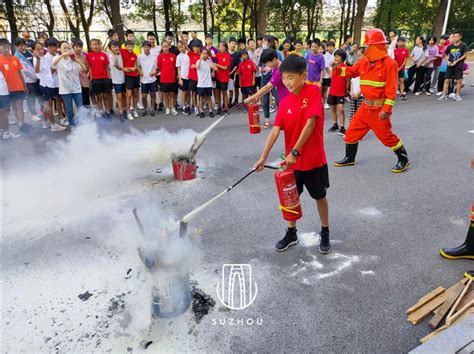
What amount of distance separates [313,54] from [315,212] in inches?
238

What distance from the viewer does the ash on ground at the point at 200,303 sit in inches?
115

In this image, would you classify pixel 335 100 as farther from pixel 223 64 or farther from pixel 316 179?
pixel 316 179

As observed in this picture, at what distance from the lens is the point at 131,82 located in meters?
9.78

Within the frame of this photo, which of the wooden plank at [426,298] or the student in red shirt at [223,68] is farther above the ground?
the student in red shirt at [223,68]

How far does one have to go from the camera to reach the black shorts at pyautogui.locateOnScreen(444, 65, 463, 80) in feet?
37.4

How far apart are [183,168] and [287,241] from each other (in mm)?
2358

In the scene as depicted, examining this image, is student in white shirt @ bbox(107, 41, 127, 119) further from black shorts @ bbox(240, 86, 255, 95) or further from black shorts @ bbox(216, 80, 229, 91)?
black shorts @ bbox(240, 86, 255, 95)

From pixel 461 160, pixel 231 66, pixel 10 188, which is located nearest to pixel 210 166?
pixel 10 188

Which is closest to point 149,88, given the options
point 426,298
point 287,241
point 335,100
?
point 335,100

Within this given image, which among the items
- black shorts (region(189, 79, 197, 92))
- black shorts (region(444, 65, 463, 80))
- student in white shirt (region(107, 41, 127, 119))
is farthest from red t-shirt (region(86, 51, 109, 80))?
black shorts (region(444, 65, 463, 80))

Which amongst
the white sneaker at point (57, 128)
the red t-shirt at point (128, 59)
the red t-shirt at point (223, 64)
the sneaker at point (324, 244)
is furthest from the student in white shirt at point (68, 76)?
the sneaker at point (324, 244)

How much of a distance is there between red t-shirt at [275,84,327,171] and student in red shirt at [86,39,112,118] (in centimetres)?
748

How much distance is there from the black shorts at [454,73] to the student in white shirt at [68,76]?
35.6 feet

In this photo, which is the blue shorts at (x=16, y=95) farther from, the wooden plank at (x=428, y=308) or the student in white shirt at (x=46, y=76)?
the wooden plank at (x=428, y=308)
